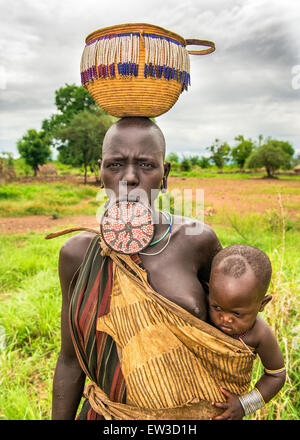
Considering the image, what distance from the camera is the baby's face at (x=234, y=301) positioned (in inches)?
38.5

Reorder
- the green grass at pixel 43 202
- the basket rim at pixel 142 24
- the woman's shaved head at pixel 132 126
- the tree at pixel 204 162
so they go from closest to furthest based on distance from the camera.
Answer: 1. the basket rim at pixel 142 24
2. the woman's shaved head at pixel 132 126
3. the green grass at pixel 43 202
4. the tree at pixel 204 162

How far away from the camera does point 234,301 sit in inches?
38.7

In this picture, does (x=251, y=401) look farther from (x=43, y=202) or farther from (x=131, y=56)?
(x=43, y=202)

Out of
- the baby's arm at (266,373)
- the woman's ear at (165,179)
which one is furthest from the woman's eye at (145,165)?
the baby's arm at (266,373)

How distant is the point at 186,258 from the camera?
1.10 meters

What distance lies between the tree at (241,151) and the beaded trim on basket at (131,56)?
1760 inches

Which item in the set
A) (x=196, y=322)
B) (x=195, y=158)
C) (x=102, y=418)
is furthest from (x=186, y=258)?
(x=195, y=158)

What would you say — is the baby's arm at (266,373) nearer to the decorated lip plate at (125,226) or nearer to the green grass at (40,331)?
the decorated lip plate at (125,226)

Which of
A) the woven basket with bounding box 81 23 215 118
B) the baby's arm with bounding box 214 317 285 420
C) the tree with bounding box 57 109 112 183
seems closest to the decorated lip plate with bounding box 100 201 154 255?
the woven basket with bounding box 81 23 215 118

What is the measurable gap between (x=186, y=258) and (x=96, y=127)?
55.7ft

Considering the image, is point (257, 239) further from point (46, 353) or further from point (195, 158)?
point (195, 158)

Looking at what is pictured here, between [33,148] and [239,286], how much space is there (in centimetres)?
2877

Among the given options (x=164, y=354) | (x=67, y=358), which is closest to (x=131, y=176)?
(x=164, y=354)

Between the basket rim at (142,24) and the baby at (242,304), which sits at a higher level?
the basket rim at (142,24)
